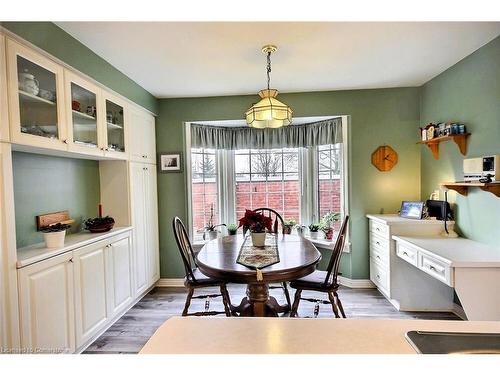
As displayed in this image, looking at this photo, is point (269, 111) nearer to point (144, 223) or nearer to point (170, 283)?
point (144, 223)

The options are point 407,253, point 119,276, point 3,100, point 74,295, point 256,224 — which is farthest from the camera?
point 119,276

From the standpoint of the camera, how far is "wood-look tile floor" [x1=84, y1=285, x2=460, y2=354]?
224 centimetres

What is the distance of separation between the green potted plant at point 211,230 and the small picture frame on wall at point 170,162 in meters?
0.77

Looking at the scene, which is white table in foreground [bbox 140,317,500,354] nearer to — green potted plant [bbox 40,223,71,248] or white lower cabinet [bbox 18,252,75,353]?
white lower cabinet [bbox 18,252,75,353]

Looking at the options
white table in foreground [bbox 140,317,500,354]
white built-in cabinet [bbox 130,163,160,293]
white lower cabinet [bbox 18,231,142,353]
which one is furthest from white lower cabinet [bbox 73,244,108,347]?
white table in foreground [bbox 140,317,500,354]

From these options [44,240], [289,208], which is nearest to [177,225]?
[44,240]

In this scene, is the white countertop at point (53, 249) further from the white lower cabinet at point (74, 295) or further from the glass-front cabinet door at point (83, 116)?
the glass-front cabinet door at point (83, 116)

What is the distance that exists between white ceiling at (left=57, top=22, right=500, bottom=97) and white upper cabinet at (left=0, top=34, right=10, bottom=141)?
55 cm

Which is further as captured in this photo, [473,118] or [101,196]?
[101,196]

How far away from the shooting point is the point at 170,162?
11.4 ft

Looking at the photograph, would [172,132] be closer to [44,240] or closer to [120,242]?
[120,242]

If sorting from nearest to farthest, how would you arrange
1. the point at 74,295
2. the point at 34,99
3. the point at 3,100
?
the point at 3,100
the point at 34,99
the point at 74,295

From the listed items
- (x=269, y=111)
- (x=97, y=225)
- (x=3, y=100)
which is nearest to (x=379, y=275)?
(x=269, y=111)

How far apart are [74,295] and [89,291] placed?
0.18 meters
